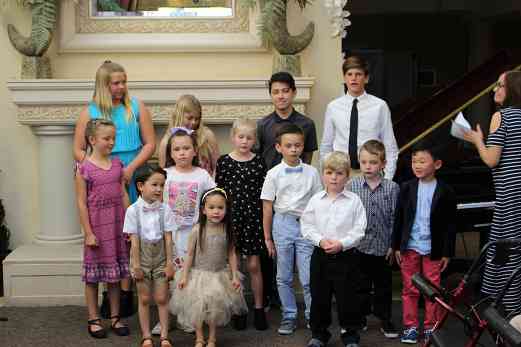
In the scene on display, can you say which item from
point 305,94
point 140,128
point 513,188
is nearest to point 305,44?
point 305,94

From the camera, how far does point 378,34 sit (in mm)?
13578

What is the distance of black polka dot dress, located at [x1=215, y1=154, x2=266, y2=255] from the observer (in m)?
6.43

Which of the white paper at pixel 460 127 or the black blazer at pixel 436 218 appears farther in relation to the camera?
the black blazer at pixel 436 218

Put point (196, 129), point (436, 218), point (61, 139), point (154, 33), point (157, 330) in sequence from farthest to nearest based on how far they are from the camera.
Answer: point (154, 33)
point (61, 139)
point (196, 129)
point (157, 330)
point (436, 218)

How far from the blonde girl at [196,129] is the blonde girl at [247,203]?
0.18m

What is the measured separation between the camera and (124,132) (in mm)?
6691

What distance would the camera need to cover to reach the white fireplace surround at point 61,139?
23.3ft

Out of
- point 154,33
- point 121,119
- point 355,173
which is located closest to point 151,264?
point 121,119

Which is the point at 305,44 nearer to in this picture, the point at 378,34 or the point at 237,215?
the point at 237,215

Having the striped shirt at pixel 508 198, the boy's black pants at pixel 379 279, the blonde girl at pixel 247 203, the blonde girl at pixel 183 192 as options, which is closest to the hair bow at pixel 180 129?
the blonde girl at pixel 183 192

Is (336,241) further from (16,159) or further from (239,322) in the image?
(16,159)

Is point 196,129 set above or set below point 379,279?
above

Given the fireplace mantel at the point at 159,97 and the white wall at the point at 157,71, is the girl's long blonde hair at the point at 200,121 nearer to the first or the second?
the fireplace mantel at the point at 159,97

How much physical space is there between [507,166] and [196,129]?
6.75ft
